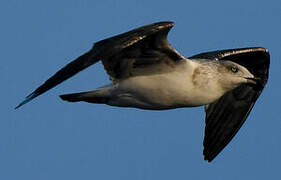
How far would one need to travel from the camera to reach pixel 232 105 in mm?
15039

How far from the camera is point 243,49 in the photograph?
14.7 meters

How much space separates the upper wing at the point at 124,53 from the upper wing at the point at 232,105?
9.06 feet

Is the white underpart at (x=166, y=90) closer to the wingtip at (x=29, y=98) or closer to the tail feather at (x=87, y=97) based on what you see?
the tail feather at (x=87, y=97)

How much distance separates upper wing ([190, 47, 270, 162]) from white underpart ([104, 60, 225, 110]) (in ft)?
7.33

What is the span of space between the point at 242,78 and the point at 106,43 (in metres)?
2.96

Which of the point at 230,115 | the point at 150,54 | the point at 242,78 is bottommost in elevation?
the point at 230,115

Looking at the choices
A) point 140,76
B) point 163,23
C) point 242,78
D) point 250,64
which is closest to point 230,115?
point 250,64

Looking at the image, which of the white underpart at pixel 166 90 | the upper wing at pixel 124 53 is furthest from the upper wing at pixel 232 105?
the upper wing at pixel 124 53

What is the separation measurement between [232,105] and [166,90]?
3044mm

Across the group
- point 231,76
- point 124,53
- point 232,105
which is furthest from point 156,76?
point 232,105

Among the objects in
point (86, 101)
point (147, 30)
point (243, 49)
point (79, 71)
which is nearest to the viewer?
point (79, 71)

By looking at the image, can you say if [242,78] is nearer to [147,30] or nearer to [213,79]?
[213,79]

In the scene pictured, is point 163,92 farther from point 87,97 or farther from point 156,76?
point 87,97

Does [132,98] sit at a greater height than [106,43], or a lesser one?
lesser
